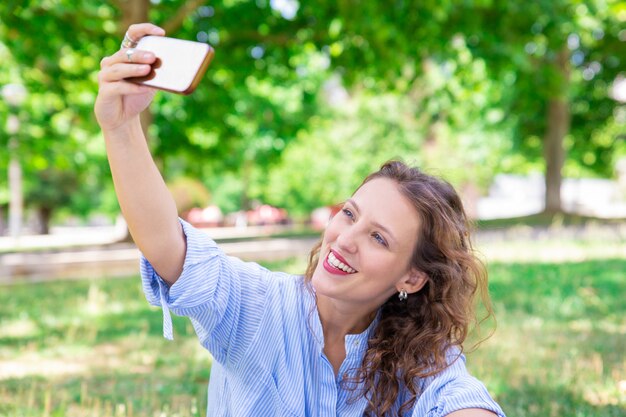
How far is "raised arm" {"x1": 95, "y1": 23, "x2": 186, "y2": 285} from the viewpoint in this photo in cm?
184

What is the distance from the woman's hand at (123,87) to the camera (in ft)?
5.80

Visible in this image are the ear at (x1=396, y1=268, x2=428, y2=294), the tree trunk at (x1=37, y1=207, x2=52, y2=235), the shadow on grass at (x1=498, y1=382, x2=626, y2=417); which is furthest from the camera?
the tree trunk at (x1=37, y1=207, x2=52, y2=235)

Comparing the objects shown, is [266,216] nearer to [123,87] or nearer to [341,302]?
[341,302]

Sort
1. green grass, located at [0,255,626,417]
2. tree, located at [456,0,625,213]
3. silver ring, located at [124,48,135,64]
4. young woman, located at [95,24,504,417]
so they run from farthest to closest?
tree, located at [456,0,625,213] → green grass, located at [0,255,626,417] → young woman, located at [95,24,504,417] → silver ring, located at [124,48,135,64]

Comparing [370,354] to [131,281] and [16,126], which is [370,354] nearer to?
[131,281]

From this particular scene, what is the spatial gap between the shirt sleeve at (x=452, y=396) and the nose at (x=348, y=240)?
1.72ft

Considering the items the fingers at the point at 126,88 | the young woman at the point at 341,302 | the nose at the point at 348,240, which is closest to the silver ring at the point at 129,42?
the fingers at the point at 126,88

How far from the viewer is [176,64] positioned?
1721 mm

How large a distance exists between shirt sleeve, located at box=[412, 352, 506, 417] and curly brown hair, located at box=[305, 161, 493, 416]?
60mm

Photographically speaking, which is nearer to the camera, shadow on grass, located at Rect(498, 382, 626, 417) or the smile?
the smile

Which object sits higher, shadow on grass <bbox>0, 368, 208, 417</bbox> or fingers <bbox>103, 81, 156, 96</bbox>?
fingers <bbox>103, 81, 156, 96</bbox>

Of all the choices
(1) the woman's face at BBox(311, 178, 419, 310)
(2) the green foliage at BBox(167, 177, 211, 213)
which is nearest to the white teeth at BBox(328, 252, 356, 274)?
(1) the woman's face at BBox(311, 178, 419, 310)

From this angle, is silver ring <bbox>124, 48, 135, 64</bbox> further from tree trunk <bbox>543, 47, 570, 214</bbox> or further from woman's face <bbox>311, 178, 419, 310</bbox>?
tree trunk <bbox>543, 47, 570, 214</bbox>

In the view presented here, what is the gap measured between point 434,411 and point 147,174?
1178 mm
